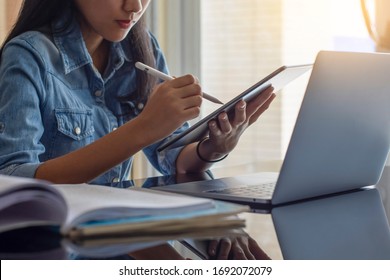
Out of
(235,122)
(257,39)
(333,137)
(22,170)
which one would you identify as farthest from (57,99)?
(257,39)

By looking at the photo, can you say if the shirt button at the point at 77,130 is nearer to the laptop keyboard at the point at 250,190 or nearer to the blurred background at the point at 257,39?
the laptop keyboard at the point at 250,190

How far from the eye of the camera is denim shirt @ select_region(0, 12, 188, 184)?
42.6 inches

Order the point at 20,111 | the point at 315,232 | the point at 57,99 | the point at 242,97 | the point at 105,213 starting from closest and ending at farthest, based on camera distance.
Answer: the point at 105,213
the point at 315,232
the point at 242,97
the point at 20,111
the point at 57,99

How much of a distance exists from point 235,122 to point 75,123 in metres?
0.32

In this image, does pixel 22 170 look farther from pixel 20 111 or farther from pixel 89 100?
pixel 89 100

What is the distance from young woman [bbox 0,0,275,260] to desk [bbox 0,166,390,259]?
0.28 metres

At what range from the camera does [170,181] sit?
105 centimetres

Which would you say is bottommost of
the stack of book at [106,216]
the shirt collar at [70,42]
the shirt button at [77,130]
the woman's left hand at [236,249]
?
the woman's left hand at [236,249]

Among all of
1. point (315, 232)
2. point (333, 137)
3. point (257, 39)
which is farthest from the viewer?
point (257, 39)

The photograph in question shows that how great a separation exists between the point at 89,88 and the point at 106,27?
0.13m

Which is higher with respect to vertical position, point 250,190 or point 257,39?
point 257,39

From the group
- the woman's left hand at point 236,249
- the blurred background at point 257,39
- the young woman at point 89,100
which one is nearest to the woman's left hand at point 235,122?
the young woman at point 89,100

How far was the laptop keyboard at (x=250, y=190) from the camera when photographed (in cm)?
86

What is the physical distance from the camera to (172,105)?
3.28 ft
